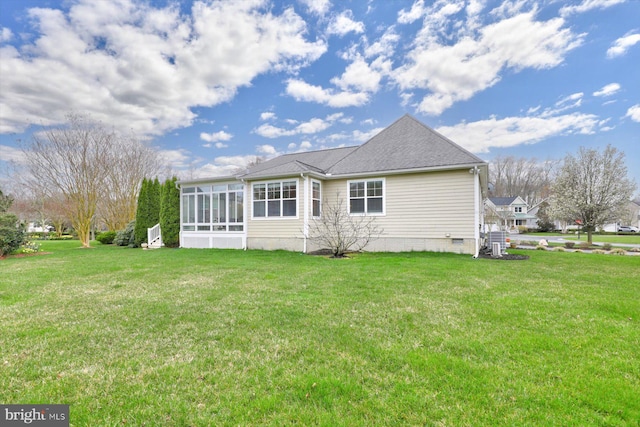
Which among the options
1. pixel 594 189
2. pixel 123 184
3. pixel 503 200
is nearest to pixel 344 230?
pixel 594 189

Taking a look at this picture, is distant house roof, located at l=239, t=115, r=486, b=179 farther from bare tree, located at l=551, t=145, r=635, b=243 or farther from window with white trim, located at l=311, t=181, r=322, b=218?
bare tree, located at l=551, t=145, r=635, b=243

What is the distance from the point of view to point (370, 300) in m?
5.08

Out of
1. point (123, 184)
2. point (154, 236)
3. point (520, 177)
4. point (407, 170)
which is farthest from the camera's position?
point (520, 177)

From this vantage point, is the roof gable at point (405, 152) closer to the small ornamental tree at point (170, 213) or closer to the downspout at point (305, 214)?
the downspout at point (305, 214)

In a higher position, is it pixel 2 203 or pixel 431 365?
pixel 2 203

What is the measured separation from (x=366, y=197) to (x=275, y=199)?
4066 mm

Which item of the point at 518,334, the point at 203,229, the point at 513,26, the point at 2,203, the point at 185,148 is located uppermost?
the point at 513,26

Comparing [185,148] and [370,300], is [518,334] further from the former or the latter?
[185,148]

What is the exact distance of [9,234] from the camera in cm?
1262

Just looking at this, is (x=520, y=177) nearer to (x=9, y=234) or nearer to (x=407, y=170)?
(x=407, y=170)

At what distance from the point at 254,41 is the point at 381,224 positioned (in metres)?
9.32

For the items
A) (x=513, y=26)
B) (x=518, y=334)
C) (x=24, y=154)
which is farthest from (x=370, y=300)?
(x=24, y=154)

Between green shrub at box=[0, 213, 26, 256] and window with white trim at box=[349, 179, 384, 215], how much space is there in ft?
48.4

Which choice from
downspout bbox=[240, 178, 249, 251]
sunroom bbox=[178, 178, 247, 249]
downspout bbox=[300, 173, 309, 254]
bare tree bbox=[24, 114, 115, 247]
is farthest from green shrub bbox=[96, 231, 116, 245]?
downspout bbox=[300, 173, 309, 254]
